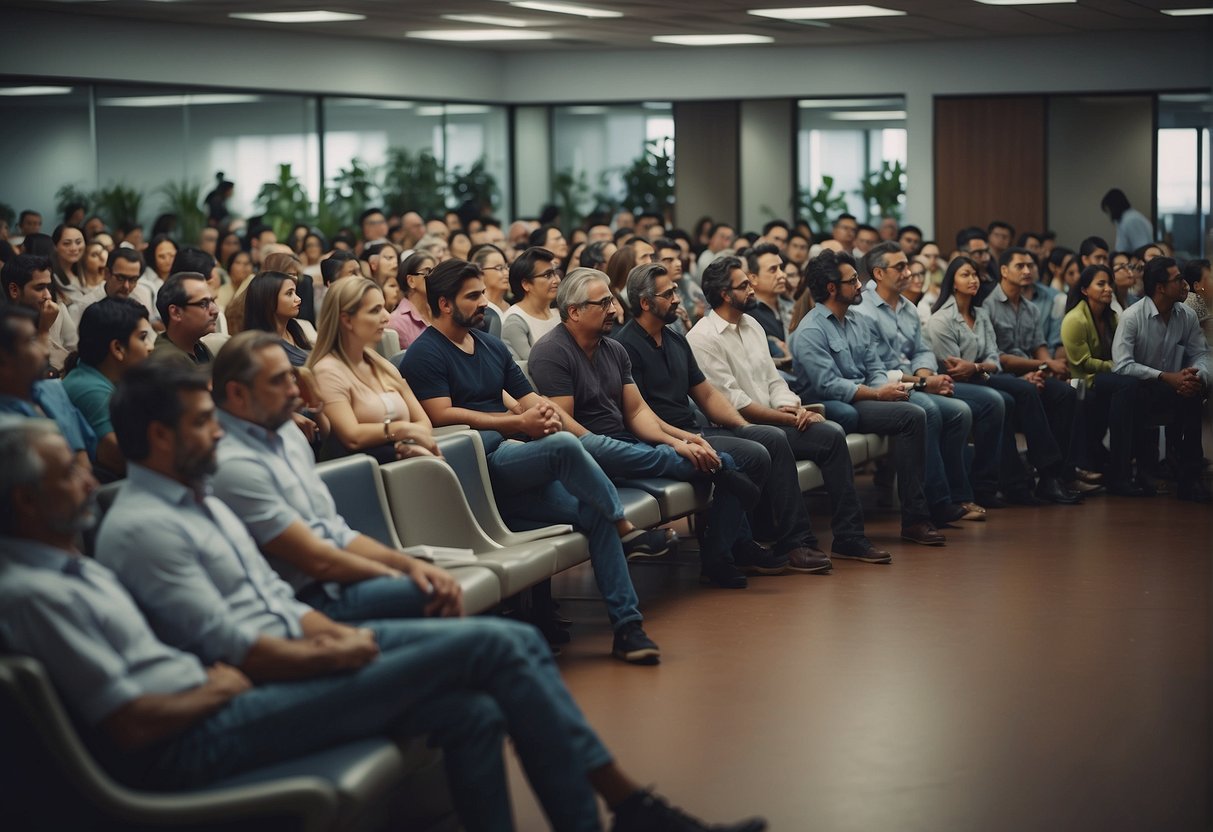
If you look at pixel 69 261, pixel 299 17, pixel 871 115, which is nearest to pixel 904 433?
pixel 69 261

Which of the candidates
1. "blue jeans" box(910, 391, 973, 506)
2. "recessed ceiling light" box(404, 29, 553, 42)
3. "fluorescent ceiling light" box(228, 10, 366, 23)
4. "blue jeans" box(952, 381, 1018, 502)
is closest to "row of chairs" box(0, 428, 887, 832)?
"blue jeans" box(910, 391, 973, 506)

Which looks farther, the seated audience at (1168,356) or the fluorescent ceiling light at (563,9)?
the fluorescent ceiling light at (563,9)

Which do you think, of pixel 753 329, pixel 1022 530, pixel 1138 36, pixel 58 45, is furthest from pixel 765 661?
pixel 1138 36

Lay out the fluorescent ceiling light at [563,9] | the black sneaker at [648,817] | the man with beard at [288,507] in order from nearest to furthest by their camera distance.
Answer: the black sneaker at [648,817] < the man with beard at [288,507] < the fluorescent ceiling light at [563,9]

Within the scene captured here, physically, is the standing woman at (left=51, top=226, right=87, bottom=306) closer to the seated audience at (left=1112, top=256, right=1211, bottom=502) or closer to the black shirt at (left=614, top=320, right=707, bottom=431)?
the black shirt at (left=614, top=320, right=707, bottom=431)

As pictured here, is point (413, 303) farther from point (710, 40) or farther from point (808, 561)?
point (710, 40)

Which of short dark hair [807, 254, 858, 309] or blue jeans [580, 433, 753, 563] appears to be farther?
short dark hair [807, 254, 858, 309]

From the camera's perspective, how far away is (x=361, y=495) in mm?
4305

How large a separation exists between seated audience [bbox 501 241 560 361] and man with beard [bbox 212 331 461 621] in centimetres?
354

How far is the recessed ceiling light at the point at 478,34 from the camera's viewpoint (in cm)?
1458

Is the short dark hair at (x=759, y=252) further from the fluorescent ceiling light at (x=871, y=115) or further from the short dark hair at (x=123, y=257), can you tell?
the fluorescent ceiling light at (x=871, y=115)

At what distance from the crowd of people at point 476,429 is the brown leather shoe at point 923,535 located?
3cm

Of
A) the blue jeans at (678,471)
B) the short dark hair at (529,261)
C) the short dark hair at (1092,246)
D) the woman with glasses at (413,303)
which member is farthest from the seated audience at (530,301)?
the short dark hair at (1092,246)

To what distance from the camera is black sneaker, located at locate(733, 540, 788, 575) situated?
6.44 meters
